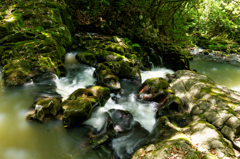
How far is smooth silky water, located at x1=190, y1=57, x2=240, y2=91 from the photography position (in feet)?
39.8

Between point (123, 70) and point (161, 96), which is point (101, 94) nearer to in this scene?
point (123, 70)

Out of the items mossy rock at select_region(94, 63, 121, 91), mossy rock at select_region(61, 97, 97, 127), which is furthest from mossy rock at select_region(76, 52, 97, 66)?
mossy rock at select_region(61, 97, 97, 127)

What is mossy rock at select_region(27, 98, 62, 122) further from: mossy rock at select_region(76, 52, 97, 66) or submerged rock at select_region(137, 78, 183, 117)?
mossy rock at select_region(76, 52, 97, 66)

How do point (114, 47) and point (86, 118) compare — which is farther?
point (114, 47)

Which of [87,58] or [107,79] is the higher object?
→ [87,58]

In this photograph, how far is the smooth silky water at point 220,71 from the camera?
1212cm

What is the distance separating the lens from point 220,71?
1459 centimetres

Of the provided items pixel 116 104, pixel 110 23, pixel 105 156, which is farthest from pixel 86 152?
pixel 110 23

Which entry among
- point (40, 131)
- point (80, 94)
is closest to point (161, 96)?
point (80, 94)

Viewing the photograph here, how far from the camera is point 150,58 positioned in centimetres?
1194

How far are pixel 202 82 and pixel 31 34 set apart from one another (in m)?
9.55

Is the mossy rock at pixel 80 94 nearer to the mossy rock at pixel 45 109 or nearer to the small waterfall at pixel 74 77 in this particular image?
the mossy rock at pixel 45 109

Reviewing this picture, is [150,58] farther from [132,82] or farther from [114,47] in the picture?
[132,82]

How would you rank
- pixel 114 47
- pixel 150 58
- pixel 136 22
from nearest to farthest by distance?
pixel 114 47, pixel 150 58, pixel 136 22
